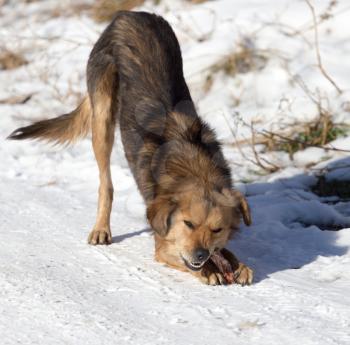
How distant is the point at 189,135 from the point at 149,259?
82cm

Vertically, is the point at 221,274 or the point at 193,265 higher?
the point at 193,265

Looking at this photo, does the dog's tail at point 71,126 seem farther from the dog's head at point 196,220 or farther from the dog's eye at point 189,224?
the dog's eye at point 189,224

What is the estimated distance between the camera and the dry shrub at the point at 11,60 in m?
9.88

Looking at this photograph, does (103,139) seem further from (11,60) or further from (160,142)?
(11,60)

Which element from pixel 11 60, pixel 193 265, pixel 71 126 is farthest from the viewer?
pixel 11 60

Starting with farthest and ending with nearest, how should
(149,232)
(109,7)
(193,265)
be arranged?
(109,7) < (149,232) < (193,265)

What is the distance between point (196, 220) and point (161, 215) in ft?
0.77

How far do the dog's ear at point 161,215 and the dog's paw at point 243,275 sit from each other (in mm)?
460

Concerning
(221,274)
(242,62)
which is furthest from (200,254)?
(242,62)

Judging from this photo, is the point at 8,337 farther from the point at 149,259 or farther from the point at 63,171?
the point at 63,171

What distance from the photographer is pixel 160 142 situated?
516 centimetres

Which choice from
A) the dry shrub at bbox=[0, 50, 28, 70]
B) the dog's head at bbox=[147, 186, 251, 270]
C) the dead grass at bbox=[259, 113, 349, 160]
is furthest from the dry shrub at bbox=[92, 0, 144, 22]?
the dog's head at bbox=[147, 186, 251, 270]

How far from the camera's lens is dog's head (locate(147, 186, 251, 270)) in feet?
14.5

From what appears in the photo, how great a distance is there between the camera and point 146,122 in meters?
5.32
